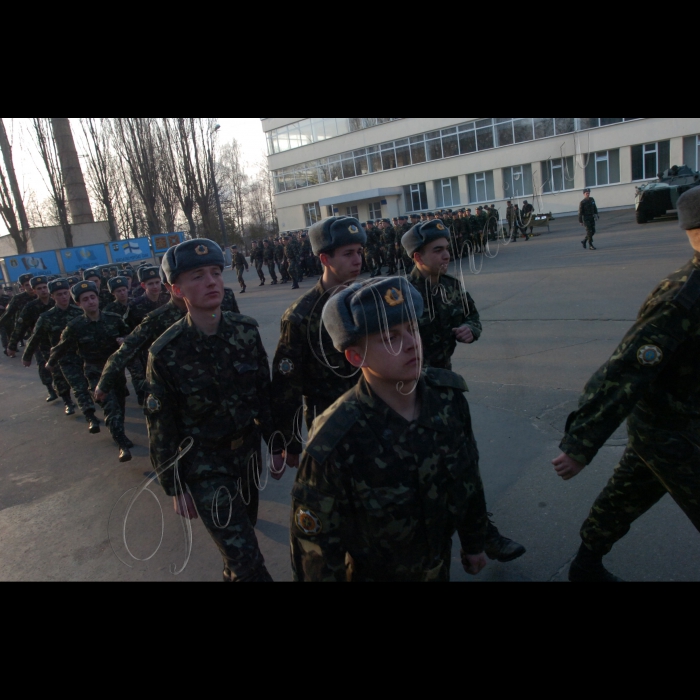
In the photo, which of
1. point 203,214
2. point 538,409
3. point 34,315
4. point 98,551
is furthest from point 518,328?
point 203,214

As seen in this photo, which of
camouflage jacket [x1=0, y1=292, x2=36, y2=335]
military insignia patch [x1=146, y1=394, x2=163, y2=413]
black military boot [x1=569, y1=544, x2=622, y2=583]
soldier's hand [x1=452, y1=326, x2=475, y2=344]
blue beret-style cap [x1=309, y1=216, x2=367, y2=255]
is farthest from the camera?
camouflage jacket [x1=0, y1=292, x2=36, y2=335]

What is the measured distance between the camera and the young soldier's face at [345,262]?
327 cm

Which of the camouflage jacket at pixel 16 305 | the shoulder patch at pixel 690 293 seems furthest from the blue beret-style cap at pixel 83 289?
the shoulder patch at pixel 690 293

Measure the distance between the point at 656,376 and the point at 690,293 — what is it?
0.36 metres

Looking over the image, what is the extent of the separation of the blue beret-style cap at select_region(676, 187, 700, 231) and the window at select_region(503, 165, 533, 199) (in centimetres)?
3040

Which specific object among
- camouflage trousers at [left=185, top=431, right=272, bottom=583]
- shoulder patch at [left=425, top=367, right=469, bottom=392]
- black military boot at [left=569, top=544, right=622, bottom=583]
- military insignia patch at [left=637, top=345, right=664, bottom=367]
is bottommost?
black military boot at [left=569, top=544, right=622, bottom=583]

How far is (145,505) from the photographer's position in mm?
4945

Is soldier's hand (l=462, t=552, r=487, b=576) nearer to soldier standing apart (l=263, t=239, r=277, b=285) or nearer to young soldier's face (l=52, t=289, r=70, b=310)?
young soldier's face (l=52, t=289, r=70, b=310)

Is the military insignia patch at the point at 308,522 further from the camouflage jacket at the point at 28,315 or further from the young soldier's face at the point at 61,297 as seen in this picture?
the camouflage jacket at the point at 28,315

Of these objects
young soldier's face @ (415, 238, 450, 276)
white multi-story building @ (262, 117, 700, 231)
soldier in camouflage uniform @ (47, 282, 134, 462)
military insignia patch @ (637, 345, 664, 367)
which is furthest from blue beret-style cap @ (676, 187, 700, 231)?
white multi-story building @ (262, 117, 700, 231)

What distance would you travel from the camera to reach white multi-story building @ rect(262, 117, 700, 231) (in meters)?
27.3

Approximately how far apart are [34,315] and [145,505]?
6.41m

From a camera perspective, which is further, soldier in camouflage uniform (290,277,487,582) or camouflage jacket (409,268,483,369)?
camouflage jacket (409,268,483,369)

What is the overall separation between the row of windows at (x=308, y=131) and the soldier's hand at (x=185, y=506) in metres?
38.6
